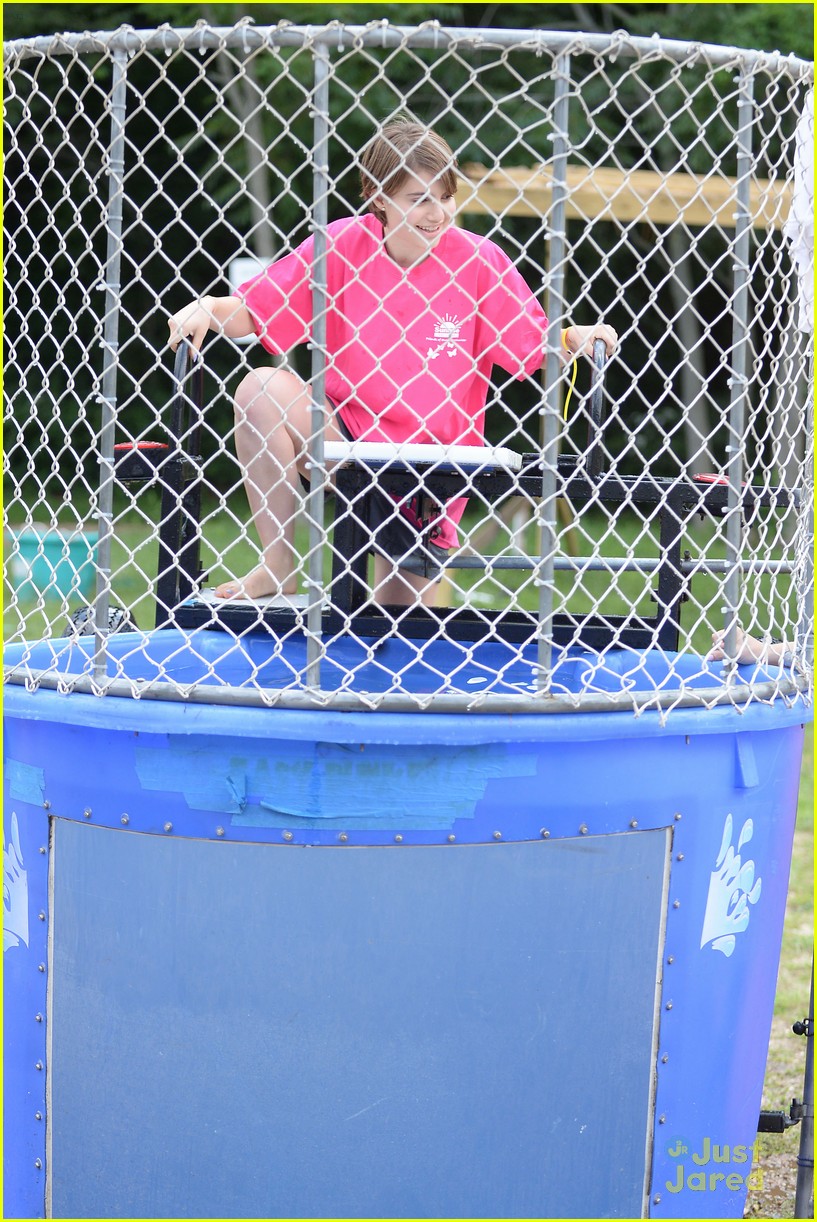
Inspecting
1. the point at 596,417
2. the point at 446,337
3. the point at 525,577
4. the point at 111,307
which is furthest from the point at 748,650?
the point at 525,577

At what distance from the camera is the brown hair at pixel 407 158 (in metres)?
2.78

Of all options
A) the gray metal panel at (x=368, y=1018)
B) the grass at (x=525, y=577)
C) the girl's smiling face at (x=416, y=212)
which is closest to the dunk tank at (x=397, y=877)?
the gray metal panel at (x=368, y=1018)

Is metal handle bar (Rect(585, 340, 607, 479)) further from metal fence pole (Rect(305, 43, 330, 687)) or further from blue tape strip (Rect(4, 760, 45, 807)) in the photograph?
blue tape strip (Rect(4, 760, 45, 807))

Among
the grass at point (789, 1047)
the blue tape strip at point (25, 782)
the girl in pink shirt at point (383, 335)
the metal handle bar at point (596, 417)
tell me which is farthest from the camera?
the grass at point (789, 1047)

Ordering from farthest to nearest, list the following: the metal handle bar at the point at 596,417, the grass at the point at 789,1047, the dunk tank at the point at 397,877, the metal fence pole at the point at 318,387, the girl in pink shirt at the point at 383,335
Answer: the grass at the point at 789,1047 → the girl in pink shirt at the point at 383,335 → the metal handle bar at the point at 596,417 → the dunk tank at the point at 397,877 → the metal fence pole at the point at 318,387

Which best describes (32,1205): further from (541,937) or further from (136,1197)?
(541,937)

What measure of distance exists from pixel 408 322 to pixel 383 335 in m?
0.06

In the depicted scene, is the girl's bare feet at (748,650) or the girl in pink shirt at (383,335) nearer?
the girl's bare feet at (748,650)

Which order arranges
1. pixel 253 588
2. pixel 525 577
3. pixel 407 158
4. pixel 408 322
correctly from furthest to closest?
1. pixel 525 577
2. pixel 253 588
3. pixel 408 322
4. pixel 407 158

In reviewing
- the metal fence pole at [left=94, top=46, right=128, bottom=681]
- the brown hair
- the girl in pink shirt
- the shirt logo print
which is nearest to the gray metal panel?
the metal fence pole at [left=94, top=46, right=128, bottom=681]

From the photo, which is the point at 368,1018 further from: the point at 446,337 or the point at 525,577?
the point at 525,577

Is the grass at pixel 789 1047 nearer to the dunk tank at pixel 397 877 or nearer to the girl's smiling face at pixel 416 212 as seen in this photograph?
the dunk tank at pixel 397 877

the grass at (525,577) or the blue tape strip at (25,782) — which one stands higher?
the grass at (525,577)

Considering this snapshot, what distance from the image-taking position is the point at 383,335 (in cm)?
303
